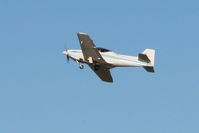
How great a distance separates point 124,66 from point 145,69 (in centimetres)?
195

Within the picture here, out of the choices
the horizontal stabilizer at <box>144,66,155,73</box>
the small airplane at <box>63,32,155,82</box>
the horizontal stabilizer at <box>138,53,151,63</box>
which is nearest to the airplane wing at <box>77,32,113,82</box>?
the small airplane at <box>63,32,155,82</box>

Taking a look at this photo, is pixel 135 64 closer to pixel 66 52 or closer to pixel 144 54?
pixel 144 54

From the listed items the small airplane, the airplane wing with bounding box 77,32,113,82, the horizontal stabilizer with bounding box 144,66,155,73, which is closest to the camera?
the horizontal stabilizer with bounding box 144,66,155,73

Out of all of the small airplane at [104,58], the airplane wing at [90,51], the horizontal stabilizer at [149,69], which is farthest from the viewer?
the airplane wing at [90,51]

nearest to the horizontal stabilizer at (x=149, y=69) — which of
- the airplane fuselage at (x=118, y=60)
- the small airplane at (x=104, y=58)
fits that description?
the small airplane at (x=104, y=58)

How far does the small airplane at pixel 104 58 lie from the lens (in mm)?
79875

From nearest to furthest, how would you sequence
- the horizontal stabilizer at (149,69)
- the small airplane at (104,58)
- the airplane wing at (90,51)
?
the horizontal stabilizer at (149,69) < the small airplane at (104,58) < the airplane wing at (90,51)

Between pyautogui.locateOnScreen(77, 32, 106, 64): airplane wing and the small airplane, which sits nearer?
the small airplane

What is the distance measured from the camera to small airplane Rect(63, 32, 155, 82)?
79.9m

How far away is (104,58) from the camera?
266 ft

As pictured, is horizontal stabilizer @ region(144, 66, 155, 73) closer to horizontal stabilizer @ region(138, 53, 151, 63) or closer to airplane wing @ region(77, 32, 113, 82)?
horizontal stabilizer @ region(138, 53, 151, 63)

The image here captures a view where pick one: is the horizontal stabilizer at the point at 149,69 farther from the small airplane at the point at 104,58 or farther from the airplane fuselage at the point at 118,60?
the airplane fuselage at the point at 118,60

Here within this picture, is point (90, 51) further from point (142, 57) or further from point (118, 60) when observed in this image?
point (142, 57)

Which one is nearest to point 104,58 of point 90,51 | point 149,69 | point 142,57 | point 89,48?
point 90,51
